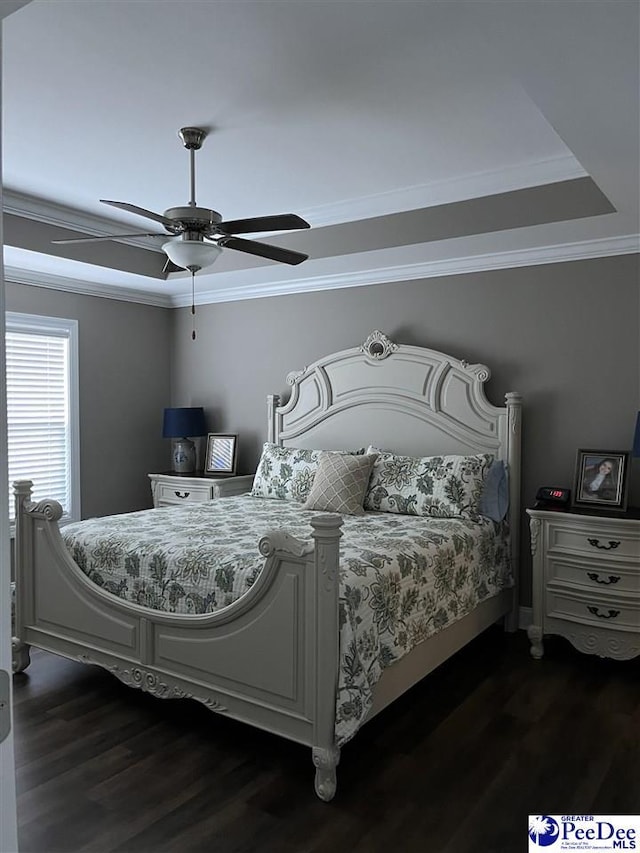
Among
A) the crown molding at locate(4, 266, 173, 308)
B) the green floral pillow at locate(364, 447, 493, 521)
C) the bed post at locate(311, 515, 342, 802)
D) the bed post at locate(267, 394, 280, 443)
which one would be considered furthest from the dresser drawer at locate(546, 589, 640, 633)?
the crown molding at locate(4, 266, 173, 308)

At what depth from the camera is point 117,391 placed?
565 cm

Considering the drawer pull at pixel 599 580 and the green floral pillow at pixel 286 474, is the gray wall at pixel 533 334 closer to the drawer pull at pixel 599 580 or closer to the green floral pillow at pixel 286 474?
the drawer pull at pixel 599 580

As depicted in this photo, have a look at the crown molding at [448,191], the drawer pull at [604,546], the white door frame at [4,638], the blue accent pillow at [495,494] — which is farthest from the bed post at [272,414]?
the white door frame at [4,638]

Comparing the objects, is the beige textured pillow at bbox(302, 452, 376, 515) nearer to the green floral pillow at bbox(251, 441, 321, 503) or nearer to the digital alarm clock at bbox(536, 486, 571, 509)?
the green floral pillow at bbox(251, 441, 321, 503)

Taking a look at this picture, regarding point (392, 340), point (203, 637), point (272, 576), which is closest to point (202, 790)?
point (203, 637)

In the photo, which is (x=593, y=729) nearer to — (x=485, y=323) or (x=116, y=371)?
(x=485, y=323)

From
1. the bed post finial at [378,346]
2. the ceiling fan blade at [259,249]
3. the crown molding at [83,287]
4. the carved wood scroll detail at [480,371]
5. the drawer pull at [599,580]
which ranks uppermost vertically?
the crown molding at [83,287]

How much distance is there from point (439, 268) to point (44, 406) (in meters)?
3.10

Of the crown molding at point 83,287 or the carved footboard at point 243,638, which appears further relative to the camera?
the crown molding at point 83,287

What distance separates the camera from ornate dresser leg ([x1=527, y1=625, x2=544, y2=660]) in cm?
385

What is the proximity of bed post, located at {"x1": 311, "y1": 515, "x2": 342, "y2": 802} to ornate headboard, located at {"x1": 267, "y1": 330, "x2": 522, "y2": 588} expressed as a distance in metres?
2.06

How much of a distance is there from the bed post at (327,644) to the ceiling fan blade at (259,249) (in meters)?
1.43

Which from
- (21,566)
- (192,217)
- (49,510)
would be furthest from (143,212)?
(21,566)

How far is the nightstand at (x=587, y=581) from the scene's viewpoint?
11.7ft
